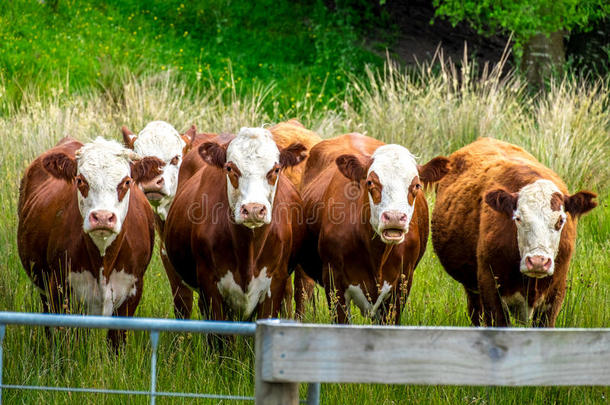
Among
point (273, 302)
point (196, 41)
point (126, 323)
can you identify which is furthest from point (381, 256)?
point (196, 41)

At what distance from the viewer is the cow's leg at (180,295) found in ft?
24.2

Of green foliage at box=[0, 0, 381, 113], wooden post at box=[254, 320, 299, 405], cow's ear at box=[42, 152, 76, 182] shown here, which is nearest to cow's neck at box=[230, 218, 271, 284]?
cow's ear at box=[42, 152, 76, 182]

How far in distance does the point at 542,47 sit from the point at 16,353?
1289cm

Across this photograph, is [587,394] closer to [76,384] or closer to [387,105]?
[76,384]

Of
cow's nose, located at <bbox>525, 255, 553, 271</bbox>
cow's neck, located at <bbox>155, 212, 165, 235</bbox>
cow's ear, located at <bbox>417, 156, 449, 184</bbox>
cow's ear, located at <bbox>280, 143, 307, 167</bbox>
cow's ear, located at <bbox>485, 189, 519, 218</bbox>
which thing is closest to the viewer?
cow's nose, located at <bbox>525, 255, 553, 271</bbox>

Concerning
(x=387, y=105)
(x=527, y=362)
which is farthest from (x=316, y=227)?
(x=387, y=105)

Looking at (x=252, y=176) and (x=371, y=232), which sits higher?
(x=252, y=176)

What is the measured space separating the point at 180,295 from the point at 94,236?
1701 millimetres

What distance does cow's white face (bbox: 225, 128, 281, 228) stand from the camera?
229 inches

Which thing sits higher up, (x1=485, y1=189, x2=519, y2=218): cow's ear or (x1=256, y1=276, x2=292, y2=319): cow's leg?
(x1=485, y1=189, x2=519, y2=218): cow's ear

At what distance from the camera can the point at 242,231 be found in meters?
6.18

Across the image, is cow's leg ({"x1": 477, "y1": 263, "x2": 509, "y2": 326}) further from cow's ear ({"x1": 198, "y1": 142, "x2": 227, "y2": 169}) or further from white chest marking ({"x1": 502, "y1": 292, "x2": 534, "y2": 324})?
cow's ear ({"x1": 198, "y1": 142, "x2": 227, "y2": 169})

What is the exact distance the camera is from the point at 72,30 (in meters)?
18.5

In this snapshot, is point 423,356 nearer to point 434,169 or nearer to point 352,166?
point 352,166
